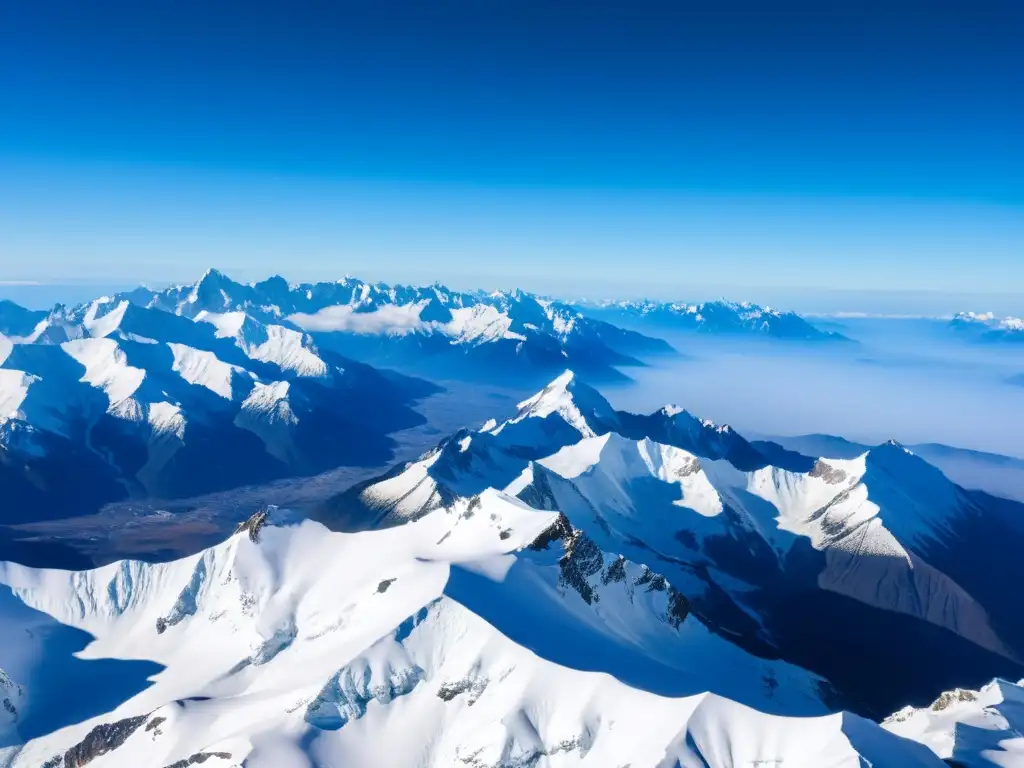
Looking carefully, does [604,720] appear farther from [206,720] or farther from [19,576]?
[19,576]

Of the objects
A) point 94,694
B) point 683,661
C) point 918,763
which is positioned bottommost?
point 94,694

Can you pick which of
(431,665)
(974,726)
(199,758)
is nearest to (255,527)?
(431,665)

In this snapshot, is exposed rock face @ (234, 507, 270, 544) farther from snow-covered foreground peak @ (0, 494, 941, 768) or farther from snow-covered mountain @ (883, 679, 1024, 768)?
snow-covered mountain @ (883, 679, 1024, 768)

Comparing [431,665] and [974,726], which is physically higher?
[431,665]

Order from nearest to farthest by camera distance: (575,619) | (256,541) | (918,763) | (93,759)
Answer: (918,763) → (93,759) → (575,619) → (256,541)

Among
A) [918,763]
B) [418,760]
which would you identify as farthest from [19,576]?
[918,763]

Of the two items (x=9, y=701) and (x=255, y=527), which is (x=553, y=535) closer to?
(x=255, y=527)

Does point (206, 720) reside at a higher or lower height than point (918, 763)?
lower
